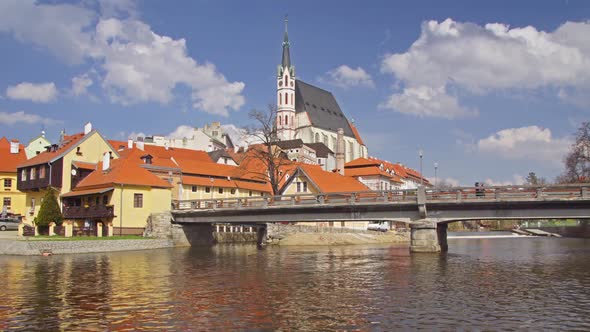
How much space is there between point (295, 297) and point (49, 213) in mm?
45568

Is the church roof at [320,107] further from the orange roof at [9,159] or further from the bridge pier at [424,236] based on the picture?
the bridge pier at [424,236]

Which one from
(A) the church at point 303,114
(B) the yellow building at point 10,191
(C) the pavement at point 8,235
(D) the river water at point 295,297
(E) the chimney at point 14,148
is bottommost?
(D) the river water at point 295,297

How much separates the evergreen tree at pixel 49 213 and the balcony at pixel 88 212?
1.99 meters

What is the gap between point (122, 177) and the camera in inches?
2323

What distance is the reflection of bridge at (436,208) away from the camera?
3866 cm

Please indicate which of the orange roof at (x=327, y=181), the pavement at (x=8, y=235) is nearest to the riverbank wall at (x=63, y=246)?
the pavement at (x=8, y=235)

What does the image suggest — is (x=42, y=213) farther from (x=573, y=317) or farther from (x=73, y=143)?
(x=573, y=317)

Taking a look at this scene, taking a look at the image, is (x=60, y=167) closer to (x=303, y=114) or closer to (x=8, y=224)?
(x=8, y=224)

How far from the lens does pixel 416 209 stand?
1729 inches

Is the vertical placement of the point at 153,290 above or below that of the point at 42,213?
below

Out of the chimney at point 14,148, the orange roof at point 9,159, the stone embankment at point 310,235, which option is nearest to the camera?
the stone embankment at point 310,235

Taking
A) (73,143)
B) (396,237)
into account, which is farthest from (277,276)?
(396,237)

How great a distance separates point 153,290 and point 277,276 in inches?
302

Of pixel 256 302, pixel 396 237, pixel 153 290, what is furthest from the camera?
pixel 396 237
